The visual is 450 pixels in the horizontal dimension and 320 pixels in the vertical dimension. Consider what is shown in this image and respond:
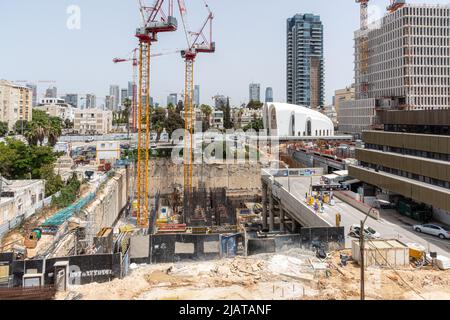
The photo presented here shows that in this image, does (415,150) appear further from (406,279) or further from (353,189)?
(406,279)

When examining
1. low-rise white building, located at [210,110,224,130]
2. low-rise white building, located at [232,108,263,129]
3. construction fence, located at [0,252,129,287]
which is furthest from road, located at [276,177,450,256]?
low-rise white building, located at [232,108,263,129]

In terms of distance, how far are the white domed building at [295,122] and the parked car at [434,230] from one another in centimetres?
8039

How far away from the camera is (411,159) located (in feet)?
101

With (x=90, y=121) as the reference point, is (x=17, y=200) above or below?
below

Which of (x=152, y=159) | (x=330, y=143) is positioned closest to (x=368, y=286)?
(x=152, y=159)

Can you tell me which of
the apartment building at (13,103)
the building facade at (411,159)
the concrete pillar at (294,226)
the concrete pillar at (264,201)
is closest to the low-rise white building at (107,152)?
the concrete pillar at (264,201)

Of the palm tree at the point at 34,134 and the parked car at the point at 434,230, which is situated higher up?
the palm tree at the point at 34,134

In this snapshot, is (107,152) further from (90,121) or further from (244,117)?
(244,117)

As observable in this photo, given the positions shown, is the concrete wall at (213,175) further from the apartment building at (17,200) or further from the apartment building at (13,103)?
the apartment building at (13,103)

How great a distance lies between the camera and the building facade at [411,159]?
89.6 ft

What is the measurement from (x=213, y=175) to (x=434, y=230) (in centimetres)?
4880

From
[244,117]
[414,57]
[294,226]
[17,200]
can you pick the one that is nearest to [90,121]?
[244,117]

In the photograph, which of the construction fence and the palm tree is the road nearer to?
the construction fence

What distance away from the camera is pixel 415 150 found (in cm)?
Answer: 3114
